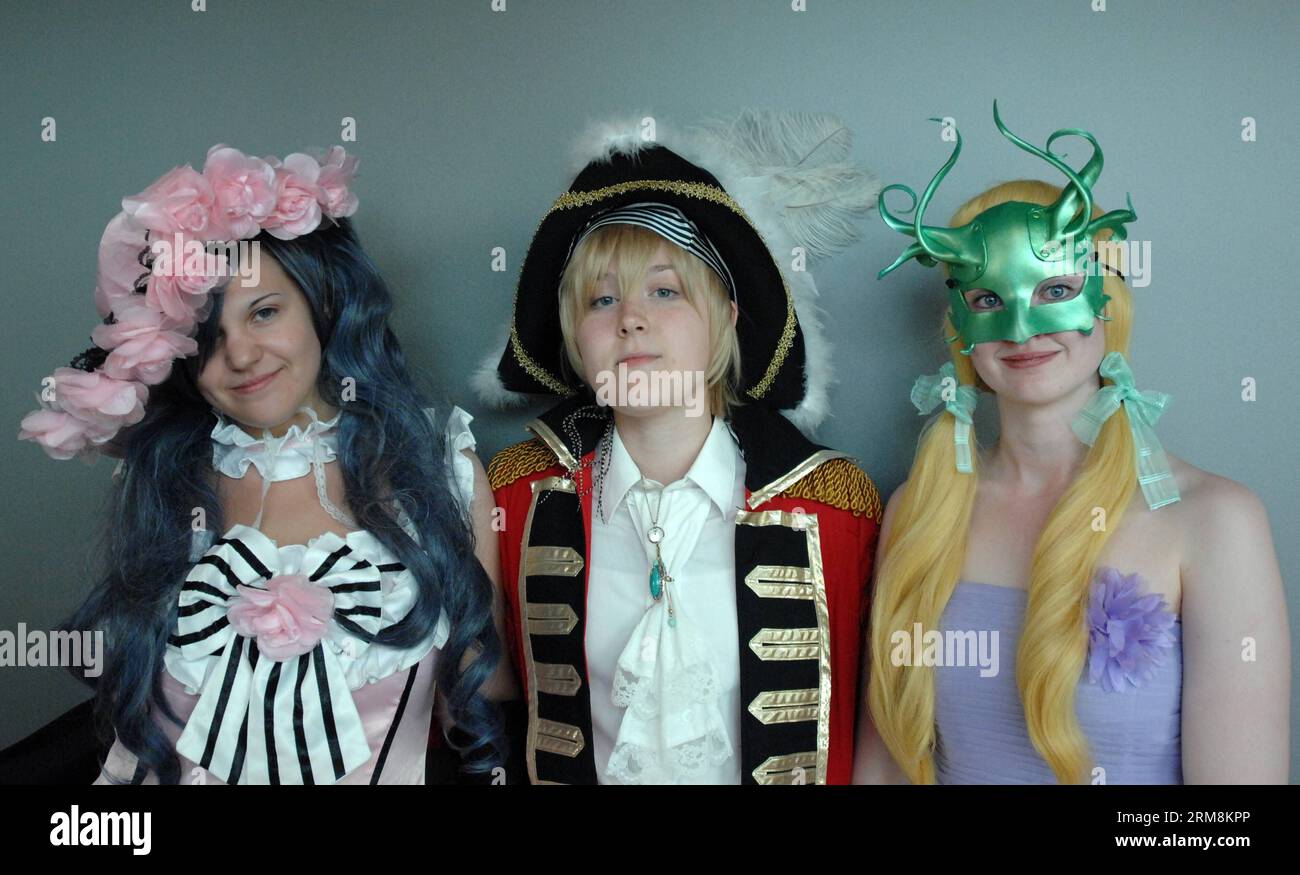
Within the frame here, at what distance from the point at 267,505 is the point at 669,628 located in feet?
2.79

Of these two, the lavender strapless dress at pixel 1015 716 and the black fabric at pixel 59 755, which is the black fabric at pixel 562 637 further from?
the black fabric at pixel 59 755

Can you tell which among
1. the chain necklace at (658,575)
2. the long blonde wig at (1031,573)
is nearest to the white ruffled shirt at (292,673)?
the chain necklace at (658,575)

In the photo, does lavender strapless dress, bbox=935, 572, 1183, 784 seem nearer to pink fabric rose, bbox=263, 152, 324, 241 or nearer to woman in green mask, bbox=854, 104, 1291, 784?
woman in green mask, bbox=854, 104, 1291, 784

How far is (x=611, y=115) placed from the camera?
99.3 inches

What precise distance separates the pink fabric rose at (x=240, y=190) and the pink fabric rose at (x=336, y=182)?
0.11 meters

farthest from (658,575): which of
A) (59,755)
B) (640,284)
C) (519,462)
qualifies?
(59,755)

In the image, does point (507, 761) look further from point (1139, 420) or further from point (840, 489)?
point (1139, 420)

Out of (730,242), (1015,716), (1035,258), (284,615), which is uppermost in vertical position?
(730,242)

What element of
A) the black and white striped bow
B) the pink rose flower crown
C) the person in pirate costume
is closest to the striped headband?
the person in pirate costume

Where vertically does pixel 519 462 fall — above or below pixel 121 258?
below

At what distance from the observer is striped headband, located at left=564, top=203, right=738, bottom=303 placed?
1986mm

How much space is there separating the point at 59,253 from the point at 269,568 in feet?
4.33
